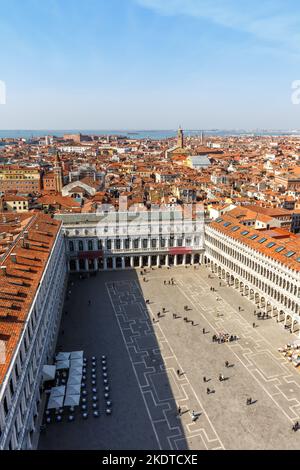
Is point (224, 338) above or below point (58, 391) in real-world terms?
below

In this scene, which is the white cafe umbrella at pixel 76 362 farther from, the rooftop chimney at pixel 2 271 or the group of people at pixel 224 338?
the group of people at pixel 224 338

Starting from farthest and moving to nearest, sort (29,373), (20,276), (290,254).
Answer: (290,254) < (20,276) < (29,373)

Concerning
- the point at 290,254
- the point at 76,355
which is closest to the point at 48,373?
the point at 76,355

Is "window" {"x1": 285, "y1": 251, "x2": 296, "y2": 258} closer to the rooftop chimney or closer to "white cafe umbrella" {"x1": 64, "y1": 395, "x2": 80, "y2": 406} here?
"white cafe umbrella" {"x1": 64, "y1": 395, "x2": 80, "y2": 406}

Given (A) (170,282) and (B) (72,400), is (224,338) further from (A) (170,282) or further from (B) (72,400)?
(B) (72,400)

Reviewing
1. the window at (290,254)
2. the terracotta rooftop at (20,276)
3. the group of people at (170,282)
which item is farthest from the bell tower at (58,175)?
the window at (290,254)

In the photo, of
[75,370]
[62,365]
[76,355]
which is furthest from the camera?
[76,355]
